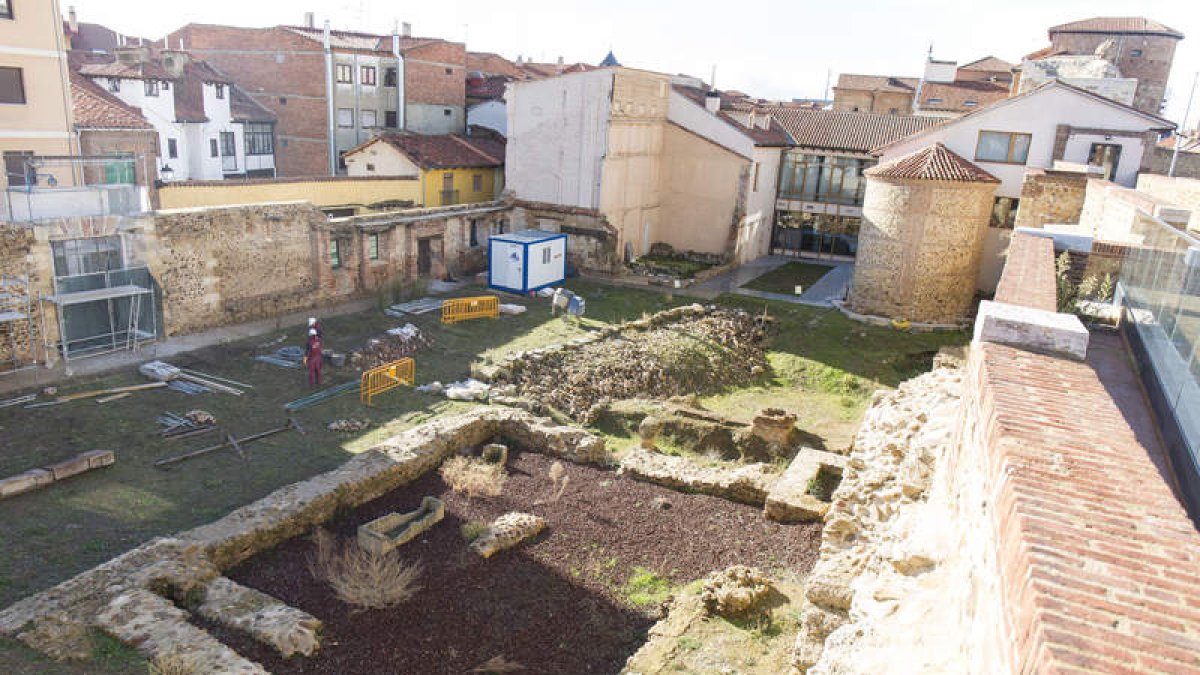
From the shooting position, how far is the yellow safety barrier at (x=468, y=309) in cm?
2391

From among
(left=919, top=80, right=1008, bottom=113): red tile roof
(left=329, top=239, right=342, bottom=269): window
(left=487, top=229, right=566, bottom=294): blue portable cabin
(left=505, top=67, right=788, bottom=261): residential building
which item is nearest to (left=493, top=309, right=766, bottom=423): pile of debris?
(left=487, top=229, right=566, bottom=294): blue portable cabin

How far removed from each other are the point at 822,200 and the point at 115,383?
99.5ft

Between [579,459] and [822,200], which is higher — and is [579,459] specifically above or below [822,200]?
below

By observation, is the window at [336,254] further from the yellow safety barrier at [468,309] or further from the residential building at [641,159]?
the residential building at [641,159]

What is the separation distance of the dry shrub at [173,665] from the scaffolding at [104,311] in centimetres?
1288

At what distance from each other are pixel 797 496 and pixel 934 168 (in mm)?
18184

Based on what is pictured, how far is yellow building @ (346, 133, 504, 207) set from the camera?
3098cm

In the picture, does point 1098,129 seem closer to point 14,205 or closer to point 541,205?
point 541,205

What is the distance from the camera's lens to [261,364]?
18984 mm

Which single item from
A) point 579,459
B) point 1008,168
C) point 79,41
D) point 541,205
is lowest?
point 579,459

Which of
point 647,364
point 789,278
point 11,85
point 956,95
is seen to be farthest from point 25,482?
point 956,95

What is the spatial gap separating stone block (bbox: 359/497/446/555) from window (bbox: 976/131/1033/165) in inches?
1004

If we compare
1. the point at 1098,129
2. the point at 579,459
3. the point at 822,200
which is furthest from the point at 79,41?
the point at 1098,129

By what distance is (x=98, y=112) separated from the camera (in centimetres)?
3039
